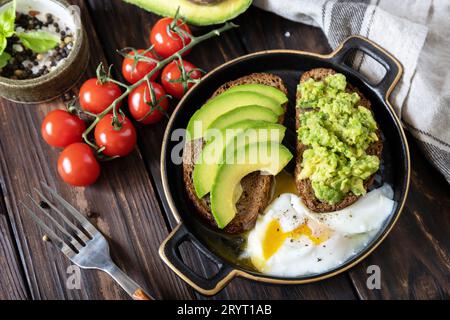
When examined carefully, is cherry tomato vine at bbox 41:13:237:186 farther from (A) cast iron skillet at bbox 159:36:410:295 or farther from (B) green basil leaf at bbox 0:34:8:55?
(B) green basil leaf at bbox 0:34:8:55

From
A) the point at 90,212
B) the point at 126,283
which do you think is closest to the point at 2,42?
the point at 90,212

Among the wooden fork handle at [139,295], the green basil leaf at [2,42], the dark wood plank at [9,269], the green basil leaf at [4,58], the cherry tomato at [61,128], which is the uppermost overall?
the green basil leaf at [2,42]

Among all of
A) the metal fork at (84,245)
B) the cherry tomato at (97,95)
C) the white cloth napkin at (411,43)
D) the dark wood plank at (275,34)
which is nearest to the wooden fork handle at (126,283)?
the metal fork at (84,245)

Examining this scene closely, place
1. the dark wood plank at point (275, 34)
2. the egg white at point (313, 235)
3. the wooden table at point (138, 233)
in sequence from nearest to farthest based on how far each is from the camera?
the egg white at point (313, 235)
the wooden table at point (138, 233)
the dark wood plank at point (275, 34)

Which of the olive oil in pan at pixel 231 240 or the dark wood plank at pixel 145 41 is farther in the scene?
the dark wood plank at pixel 145 41

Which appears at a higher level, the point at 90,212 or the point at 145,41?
the point at 145,41

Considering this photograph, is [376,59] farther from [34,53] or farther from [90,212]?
[34,53]

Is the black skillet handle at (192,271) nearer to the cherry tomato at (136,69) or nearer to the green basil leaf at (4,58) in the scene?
the cherry tomato at (136,69)

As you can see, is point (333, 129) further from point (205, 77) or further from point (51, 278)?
point (51, 278)
